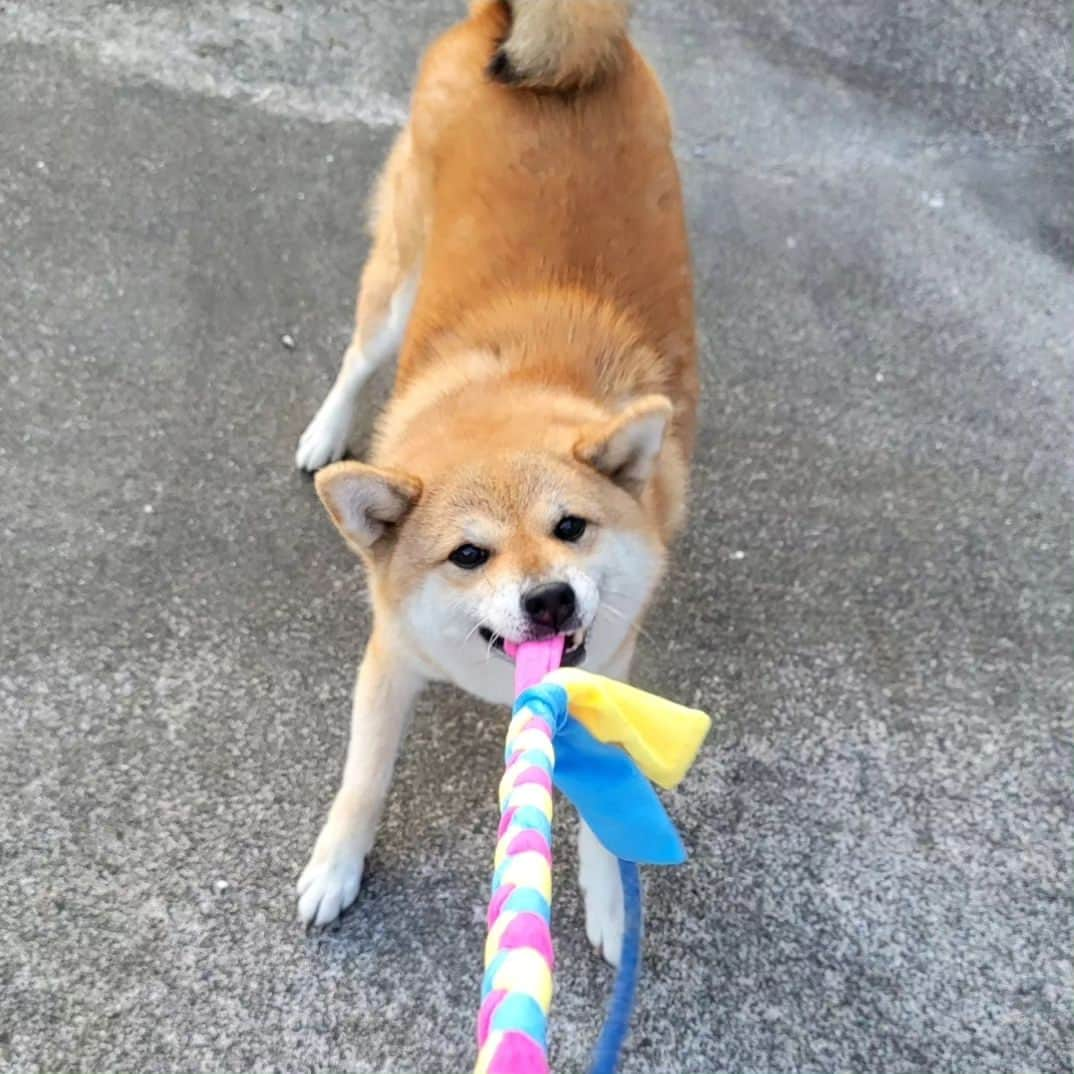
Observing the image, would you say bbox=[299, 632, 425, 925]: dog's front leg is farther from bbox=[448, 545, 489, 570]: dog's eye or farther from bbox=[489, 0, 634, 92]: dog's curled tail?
bbox=[489, 0, 634, 92]: dog's curled tail

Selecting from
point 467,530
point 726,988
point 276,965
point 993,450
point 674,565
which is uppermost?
point 467,530

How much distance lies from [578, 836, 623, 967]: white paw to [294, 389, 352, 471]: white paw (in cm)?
139

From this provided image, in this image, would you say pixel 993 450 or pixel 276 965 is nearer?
pixel 276 965

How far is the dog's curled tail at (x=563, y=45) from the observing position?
2402 millimetres

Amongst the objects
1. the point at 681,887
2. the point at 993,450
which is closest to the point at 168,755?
the point at 681,887

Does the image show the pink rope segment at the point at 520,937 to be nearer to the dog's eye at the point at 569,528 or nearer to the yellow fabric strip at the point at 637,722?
the yellow fabric strip at the point at 637,722

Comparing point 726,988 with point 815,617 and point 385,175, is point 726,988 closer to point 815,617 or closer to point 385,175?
point 815,617

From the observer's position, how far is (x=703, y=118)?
429 centimetres

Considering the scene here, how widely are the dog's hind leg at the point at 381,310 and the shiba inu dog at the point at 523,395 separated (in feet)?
0.20

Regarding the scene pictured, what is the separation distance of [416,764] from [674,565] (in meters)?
0.96

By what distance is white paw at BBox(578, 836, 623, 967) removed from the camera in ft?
7.42

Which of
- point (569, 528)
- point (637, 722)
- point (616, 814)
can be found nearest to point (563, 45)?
point (569, 528)

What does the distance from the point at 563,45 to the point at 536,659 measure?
59.8 inches

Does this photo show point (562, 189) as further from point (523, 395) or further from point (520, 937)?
point (520, 937)
